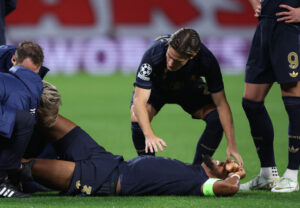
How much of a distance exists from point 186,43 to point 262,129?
1.05m

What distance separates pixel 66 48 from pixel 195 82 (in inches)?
522

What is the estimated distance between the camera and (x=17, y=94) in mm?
4188

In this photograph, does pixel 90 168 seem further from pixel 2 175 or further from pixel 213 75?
pixel 213 75

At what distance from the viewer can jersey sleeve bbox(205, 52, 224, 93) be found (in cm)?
494

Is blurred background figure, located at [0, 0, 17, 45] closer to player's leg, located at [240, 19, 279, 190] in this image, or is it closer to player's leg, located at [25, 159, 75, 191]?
player's leg, located at [25, 159, 75, 191]

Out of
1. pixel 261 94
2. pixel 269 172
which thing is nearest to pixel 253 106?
pixel 261 94

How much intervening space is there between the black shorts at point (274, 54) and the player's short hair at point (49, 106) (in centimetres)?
161

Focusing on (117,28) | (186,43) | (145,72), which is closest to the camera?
(186,43)

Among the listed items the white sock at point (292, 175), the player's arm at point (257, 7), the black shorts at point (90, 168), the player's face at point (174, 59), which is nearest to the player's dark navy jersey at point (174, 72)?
the player's face at point (174, 59)

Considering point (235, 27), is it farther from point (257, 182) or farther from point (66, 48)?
point (257, 182)

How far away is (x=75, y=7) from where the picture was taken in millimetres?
18719

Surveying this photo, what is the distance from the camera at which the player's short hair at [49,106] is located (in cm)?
441

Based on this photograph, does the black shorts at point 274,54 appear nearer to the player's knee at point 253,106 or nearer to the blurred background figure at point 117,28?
the player's knee at point 253,106

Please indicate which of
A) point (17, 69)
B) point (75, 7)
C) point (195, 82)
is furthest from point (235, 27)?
point (17, 69)
